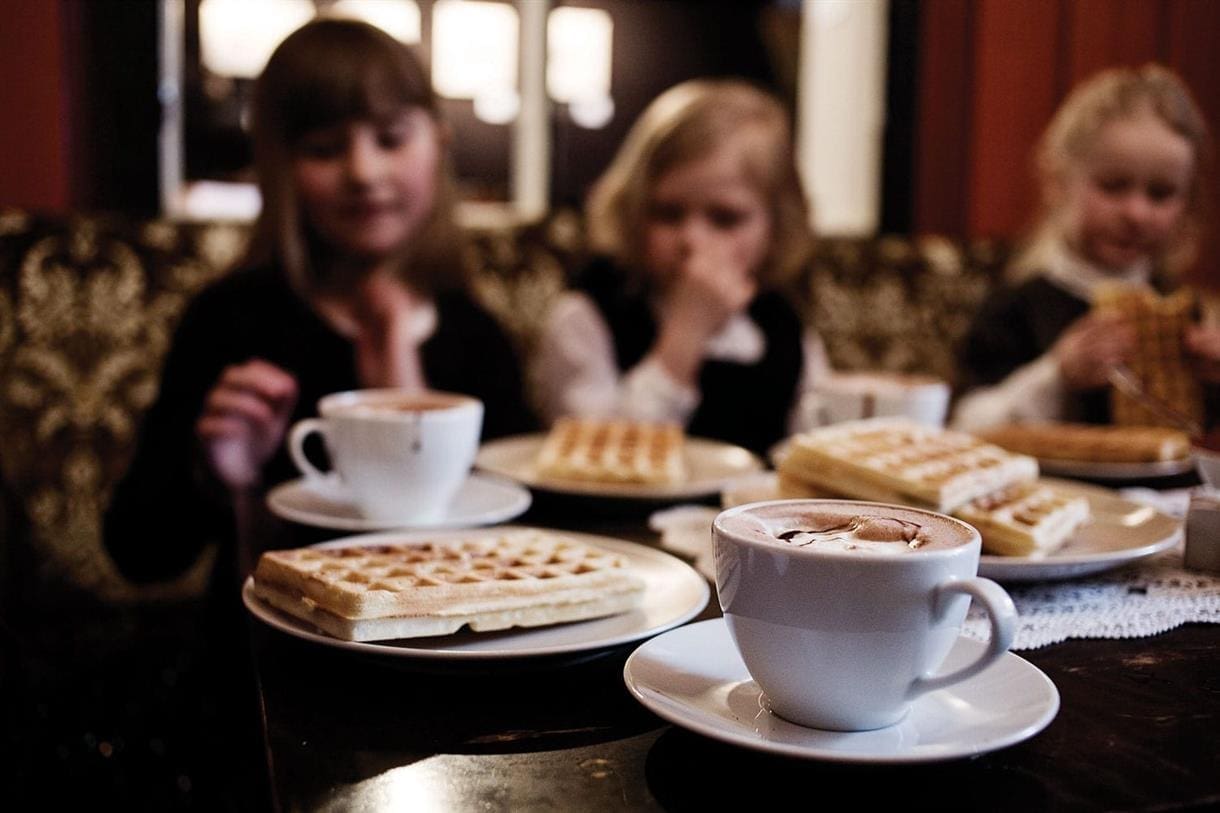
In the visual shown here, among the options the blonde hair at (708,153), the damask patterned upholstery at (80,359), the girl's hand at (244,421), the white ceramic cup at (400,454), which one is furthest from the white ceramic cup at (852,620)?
the damask patterned upholstery at (80,359)

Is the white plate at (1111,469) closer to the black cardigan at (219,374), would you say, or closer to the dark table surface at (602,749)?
the dark table surface at (602,749)

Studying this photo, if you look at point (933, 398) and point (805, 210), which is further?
point (805, 210)

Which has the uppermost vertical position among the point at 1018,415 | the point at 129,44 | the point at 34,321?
the point at 129,44

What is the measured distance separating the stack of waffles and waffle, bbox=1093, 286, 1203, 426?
0.87 m

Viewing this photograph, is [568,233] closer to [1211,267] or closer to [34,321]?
[34,321]

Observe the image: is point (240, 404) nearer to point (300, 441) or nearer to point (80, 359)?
point (300, 441)

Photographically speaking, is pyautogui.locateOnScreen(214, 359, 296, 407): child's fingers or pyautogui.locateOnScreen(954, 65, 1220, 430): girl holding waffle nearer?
pyautogui.locateOnScreen(214, 359, 296, 407): child's fingers

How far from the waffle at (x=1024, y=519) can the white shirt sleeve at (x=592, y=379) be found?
1.14m

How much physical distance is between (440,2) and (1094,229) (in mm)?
4608

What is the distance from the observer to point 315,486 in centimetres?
111

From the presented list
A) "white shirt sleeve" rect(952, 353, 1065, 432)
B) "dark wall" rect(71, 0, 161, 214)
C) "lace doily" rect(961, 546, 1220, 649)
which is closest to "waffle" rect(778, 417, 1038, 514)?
"lace doily" rect(961, 546, 1220, 649)

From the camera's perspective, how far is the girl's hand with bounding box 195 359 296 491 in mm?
1300

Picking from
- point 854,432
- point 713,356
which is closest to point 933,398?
point 854,432

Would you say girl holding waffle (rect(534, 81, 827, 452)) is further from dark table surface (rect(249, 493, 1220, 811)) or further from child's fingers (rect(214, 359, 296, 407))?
dark table surface (rect(249, 493, 1220, 811))
